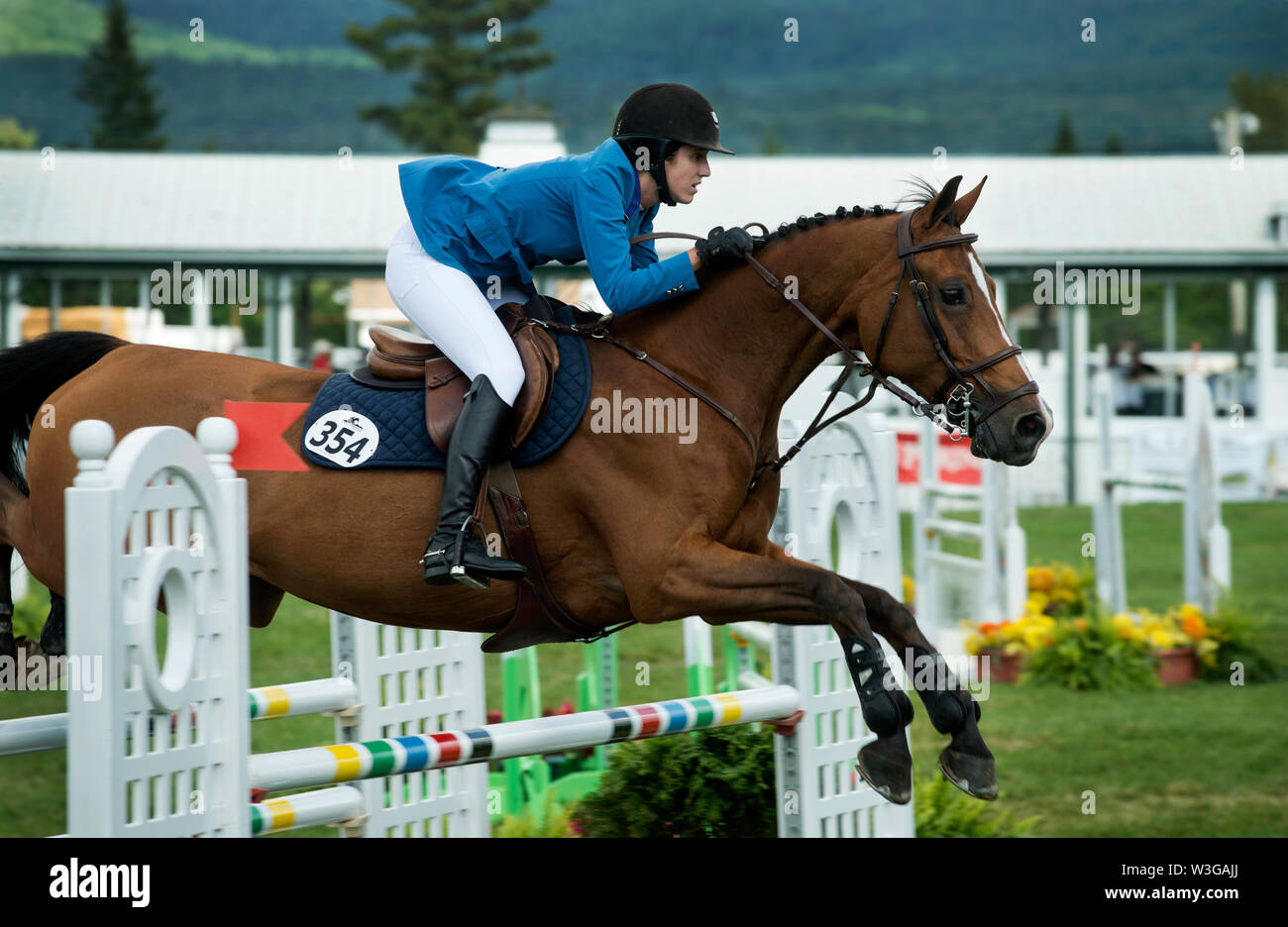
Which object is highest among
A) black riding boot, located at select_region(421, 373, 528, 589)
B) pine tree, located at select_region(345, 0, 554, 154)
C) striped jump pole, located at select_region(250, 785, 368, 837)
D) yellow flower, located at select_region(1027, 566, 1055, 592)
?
pine tree, located at select_region(345, 0, 554, 154)

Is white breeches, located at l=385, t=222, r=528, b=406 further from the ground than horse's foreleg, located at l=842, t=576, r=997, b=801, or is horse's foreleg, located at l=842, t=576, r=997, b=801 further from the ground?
white breeches, located at l=385, t=222, r=528, b=406

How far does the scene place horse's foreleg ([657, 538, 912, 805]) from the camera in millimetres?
3121

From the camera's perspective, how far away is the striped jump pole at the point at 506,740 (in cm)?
286

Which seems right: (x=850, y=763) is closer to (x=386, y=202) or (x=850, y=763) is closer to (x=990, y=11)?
(x=386, y=202)

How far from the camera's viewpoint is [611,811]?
12.9 feet

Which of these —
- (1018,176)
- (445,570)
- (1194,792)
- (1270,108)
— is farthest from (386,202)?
(1270,108)

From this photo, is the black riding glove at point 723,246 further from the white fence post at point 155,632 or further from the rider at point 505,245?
the white fence post at point 155,632

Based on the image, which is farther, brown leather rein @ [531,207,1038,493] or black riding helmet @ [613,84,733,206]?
black riding helmet @ [613,84,733,206]

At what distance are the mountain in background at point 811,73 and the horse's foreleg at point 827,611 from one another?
35.4 meters

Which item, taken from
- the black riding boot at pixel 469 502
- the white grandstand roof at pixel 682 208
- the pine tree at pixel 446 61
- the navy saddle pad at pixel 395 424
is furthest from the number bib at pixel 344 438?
Result: the pine tree at pixel 446 61

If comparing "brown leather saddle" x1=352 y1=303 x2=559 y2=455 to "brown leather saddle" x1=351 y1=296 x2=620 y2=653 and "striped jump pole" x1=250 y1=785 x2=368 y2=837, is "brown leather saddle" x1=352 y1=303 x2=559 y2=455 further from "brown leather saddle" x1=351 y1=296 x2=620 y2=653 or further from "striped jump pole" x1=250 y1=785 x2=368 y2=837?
"striped jump pole" x1=250 y1=785 x2=368 y2=837

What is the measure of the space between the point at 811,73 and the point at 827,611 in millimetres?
180108

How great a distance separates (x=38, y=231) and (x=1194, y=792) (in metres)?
14.3

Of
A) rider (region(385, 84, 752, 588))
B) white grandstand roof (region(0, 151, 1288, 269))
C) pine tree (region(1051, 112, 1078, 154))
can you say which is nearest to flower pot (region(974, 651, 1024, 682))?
rider (region(385, 84, 752, 588))
